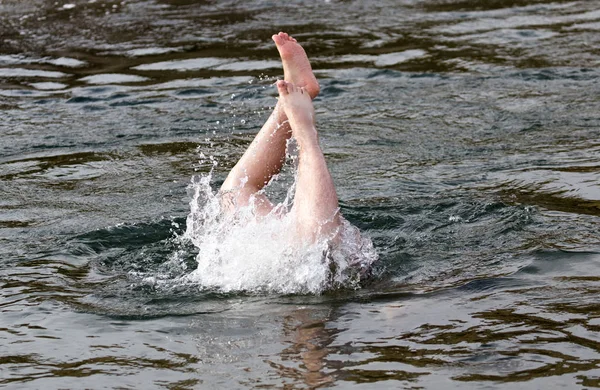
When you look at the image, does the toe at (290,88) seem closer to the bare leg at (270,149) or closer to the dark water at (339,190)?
the bare leg at (270,149)

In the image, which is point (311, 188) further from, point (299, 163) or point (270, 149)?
point (270, 149)

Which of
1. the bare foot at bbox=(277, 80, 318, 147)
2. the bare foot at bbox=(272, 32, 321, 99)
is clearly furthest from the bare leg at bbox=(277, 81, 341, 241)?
the bare foot at bbox=(272, 32, 321, 99)

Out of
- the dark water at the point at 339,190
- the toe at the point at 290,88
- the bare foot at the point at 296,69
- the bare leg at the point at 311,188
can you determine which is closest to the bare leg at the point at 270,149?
the bare foot at the point at 296,69

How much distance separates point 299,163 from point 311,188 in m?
0.20

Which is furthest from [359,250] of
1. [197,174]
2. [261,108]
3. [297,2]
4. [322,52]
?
[297,2]

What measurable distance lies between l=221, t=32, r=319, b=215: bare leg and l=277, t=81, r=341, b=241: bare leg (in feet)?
1.14

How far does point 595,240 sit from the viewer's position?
19.0 ft

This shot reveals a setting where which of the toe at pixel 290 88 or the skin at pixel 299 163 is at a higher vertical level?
the toe at pixel 290 88

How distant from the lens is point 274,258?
544 centimetres

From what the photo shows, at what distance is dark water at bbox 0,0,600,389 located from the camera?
4441 mm

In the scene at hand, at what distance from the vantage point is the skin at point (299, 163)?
5250 millimetres

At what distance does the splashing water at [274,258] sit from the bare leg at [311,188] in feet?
0.22

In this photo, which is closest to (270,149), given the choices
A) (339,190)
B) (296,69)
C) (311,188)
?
(296,69)

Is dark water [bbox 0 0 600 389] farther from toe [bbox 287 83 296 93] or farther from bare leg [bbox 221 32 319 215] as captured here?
toe [bbox 287 83 296 93]
